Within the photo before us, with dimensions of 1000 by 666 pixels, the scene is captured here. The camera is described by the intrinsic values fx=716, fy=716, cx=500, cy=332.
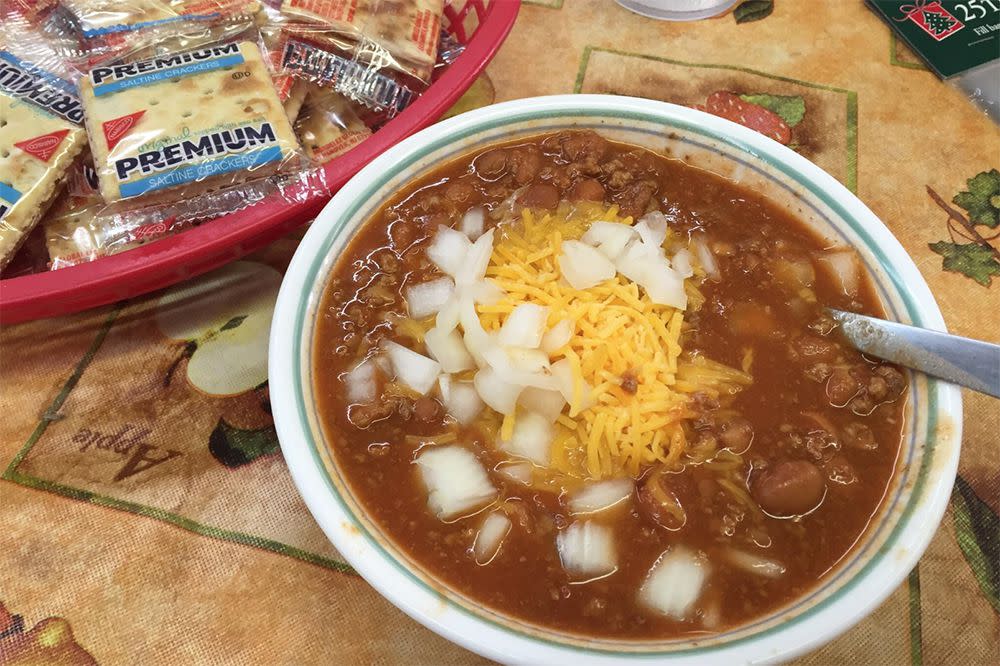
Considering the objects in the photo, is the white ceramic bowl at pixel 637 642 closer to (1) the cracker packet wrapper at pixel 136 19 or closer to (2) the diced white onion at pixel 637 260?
(2) the diced white onion at pixel 637 260

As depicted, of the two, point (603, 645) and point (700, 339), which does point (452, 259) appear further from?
point (603, 645)

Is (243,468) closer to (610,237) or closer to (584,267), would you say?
(584,267)

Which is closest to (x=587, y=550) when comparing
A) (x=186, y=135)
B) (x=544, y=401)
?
(x=544, y=401)

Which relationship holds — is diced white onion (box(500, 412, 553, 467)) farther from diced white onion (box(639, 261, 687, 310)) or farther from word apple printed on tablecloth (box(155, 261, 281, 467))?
word apple printed on tablecloth (box(155, 261, 281, 467))

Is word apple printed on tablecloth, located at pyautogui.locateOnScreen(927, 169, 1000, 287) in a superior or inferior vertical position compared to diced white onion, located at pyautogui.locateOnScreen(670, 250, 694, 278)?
inferior

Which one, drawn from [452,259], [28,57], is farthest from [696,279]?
[28,57]

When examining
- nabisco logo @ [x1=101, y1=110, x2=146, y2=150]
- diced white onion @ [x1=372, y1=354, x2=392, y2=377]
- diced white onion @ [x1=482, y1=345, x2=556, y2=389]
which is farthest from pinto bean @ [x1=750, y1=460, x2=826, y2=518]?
nabisco logo @ [x1=101, y1=110, x2=146, y2=150]
